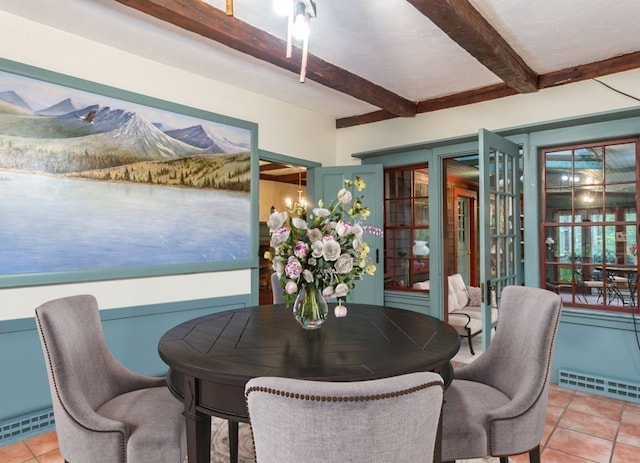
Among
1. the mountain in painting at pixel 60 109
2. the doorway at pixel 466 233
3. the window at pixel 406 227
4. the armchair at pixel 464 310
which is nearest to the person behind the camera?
the mountain in painting at pixel 60 109

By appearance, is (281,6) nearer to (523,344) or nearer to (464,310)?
(523,344)

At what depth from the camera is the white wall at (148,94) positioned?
2.54m

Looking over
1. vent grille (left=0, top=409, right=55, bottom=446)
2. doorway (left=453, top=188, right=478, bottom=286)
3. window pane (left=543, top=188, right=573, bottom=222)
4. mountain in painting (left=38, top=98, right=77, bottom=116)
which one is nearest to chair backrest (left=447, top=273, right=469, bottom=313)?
window pane (left=543, top=188, right=573, bottom=222)

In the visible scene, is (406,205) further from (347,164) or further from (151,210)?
(151,210)

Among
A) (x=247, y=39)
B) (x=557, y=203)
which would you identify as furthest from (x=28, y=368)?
(x=557, y=203)

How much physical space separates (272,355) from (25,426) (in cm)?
209

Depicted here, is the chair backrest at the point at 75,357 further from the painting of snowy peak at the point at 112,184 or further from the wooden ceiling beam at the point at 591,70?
the wooden ceiling beam at the point at 591,70

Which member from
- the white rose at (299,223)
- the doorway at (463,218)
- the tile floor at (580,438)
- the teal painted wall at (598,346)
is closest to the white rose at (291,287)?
the white rose at (299,223)

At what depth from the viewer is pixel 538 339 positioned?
5.64 ft

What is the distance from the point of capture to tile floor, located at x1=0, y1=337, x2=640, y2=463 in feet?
7.45

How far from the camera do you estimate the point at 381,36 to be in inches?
107

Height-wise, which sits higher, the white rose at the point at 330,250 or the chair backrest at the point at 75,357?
the white rose at the point at 330,250

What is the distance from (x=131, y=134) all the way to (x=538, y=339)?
293cm

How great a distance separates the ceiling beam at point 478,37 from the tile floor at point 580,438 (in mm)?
2474
